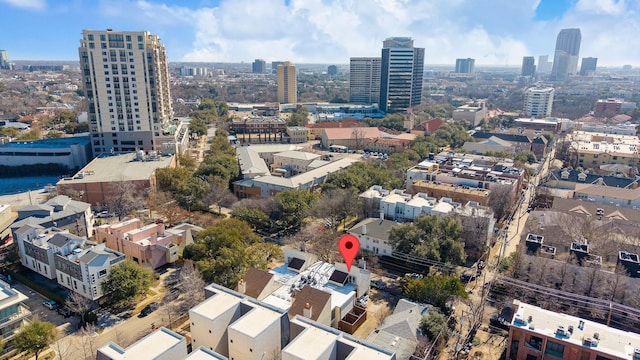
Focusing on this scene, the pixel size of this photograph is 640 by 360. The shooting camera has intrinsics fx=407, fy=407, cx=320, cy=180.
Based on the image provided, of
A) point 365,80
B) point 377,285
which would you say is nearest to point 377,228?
point 377,285

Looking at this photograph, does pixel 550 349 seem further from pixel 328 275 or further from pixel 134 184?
pixel 134 184

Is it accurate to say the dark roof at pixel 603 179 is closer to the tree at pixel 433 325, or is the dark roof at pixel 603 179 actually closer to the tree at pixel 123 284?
the tree at pixel 433 325

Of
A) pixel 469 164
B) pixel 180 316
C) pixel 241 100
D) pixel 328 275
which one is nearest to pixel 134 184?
pixel 180 316

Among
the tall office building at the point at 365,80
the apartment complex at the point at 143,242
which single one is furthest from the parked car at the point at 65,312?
the tall office building at the point at 365,80

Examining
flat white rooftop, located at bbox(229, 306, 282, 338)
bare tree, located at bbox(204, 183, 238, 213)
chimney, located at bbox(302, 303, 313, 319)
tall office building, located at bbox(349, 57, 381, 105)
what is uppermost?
tall office building, located at bbox(349, 57, 381, 105)

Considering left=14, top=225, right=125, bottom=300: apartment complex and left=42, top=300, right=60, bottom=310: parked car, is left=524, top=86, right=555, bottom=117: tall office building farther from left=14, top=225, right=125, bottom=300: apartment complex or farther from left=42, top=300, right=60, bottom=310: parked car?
left=42, top=300, right=60, bottom=310: parked car

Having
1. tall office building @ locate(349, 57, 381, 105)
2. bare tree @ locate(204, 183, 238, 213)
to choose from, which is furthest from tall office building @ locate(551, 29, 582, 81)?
bare tree @ locate(204, 183, 238, 213)
